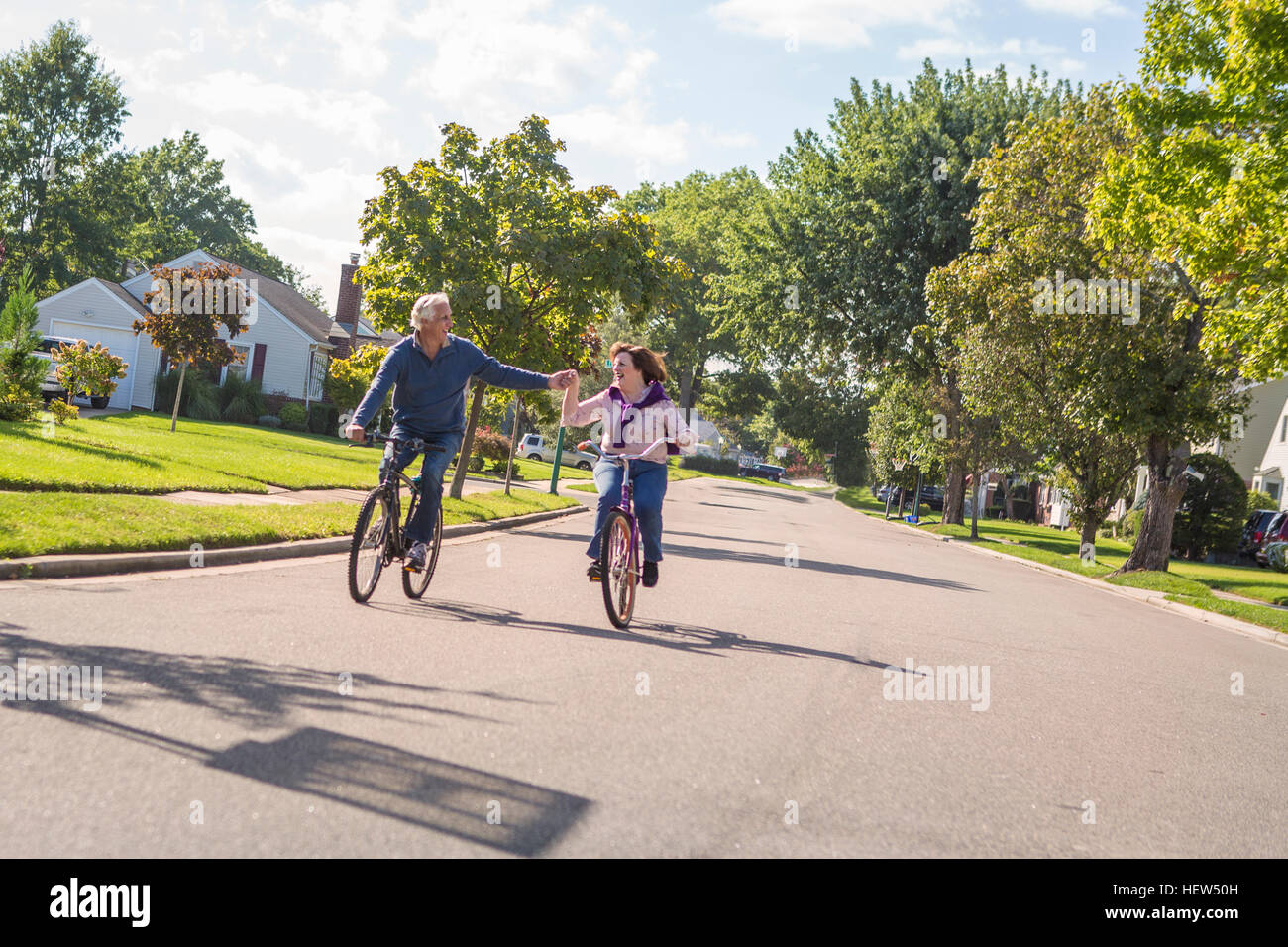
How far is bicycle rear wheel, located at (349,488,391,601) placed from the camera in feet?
24.9

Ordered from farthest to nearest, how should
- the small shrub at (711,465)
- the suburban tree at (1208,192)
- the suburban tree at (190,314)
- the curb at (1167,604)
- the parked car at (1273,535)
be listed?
the small shrub at (711,465) → the parked car at (1273,535) → the suburban tree at (190,314) → the suburban tree at (1208,192) → the curb at (1167,604)

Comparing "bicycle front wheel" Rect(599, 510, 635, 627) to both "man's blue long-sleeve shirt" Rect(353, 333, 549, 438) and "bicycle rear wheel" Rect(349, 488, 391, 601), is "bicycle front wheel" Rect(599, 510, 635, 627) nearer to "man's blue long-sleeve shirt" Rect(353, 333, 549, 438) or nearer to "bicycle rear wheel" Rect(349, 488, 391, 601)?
"man's blue long-sleeve shirt" Rect(353, 333, 549, 438)

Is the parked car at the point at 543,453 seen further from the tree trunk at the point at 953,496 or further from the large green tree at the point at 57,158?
the large green tree at the point at 57,158

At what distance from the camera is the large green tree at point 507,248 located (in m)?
17.6

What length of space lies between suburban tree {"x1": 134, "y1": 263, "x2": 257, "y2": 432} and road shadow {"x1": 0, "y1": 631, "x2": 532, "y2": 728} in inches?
906

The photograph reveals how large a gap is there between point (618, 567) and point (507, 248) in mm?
11058

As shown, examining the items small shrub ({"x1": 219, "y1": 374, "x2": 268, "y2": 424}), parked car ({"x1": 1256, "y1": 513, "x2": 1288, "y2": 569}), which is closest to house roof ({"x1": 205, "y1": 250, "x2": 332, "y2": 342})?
small shrub ({"x1": 219, "y1": 374, "x2": 268, "y2": 424})

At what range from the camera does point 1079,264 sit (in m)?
21.5

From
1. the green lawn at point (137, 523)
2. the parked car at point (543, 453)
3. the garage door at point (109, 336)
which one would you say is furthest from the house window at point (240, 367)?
the green lawn at point (137, 523)

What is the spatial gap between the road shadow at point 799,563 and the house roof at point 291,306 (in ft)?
112

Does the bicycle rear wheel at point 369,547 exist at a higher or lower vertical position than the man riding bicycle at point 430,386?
lower

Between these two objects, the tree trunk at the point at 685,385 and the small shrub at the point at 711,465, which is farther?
the small shrub at the point at 711,465
